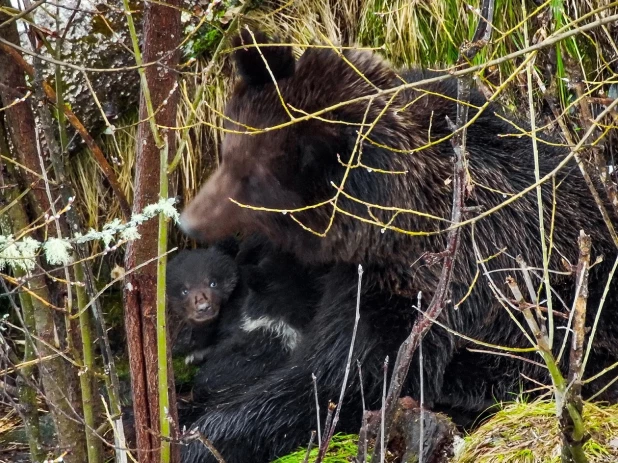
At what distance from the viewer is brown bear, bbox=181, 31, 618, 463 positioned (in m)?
4.46

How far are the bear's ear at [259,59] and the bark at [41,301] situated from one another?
3.42ft

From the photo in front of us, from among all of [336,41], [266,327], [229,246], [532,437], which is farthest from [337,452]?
[336,41]

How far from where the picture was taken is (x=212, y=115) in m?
5.96

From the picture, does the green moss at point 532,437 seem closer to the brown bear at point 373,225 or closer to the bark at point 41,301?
the brown bear at point 373,225

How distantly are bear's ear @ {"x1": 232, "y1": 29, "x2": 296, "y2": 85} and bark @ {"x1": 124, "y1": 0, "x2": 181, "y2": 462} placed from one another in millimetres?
810

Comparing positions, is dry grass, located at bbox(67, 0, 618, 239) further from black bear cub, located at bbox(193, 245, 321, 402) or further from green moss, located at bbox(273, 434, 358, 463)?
green moss, located at bbox(273, 434, 358, 463)

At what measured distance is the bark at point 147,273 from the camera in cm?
347

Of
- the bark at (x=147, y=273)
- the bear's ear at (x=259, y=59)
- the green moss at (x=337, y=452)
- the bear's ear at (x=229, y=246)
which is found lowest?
the green moss at (x=337, y=452)

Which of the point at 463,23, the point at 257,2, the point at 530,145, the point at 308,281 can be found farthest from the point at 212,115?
the point at 530,145

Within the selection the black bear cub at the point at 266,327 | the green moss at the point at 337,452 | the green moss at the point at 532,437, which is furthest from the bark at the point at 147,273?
the black bear cub at the point at 266,327

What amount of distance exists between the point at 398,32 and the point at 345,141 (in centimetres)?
178

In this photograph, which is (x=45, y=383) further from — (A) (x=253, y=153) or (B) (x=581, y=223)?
(B) (x=581, y=223)

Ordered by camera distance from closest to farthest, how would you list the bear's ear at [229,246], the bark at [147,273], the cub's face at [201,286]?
the bark at [147,273]
the cub's face at [201,286]
the bear's ear at [229,246]

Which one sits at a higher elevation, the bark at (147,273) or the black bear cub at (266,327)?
the bark at (147,273)
